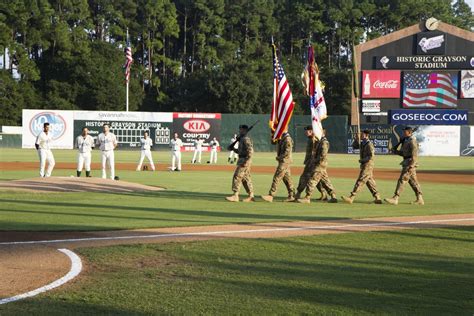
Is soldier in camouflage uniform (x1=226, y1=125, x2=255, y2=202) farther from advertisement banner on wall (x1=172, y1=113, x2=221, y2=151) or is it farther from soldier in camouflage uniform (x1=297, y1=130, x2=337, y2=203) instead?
advertisement banner on wall (x1=172, y1=113, x2=221, y2=151)

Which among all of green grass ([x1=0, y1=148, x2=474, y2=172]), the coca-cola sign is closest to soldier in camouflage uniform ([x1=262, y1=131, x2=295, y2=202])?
green grass ([x1=0, y1=148, x2=474, y2=172])

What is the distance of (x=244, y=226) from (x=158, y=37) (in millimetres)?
75530

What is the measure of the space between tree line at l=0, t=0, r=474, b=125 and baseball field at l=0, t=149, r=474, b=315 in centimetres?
5970

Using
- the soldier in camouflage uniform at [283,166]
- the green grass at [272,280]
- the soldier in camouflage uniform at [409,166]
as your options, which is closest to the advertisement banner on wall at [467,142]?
the soldier in camouflage uniform at [409,166]

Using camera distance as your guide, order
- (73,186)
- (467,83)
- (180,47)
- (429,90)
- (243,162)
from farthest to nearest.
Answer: (180,47), (467,83), (429,90), (73,186), (243,162)

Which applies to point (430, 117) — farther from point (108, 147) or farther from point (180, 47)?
point (180, 47)

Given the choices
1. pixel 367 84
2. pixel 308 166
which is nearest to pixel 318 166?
pixel 308 166

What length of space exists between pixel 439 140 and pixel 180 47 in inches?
1703

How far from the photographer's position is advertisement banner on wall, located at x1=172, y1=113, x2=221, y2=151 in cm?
5550

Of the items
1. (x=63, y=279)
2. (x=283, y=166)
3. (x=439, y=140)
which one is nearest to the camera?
(x=63, y=279)

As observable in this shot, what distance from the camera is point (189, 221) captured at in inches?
464

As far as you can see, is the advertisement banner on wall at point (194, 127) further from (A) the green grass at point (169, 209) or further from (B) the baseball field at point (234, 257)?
(B) the baseball field at point (234, 257)

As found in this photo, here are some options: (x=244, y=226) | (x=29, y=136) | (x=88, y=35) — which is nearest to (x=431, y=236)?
(x=244, y=226)

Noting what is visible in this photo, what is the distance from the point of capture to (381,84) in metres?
51.2
